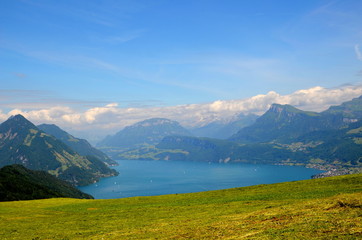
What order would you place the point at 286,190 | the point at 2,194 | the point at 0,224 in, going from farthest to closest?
the point at 2,194 < the point at 286,190 < the point at 0,224

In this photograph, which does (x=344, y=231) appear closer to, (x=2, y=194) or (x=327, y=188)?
(x=327, y=188)

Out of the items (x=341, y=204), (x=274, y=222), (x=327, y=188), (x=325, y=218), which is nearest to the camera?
(x=325, y=218)

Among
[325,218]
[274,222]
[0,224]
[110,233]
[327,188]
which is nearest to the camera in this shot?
[325,218]

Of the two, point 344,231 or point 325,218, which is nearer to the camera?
point 344,231

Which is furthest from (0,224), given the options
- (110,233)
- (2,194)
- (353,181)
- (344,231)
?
(2,194)

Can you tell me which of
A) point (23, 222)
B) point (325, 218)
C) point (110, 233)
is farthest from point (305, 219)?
point (23, 222)

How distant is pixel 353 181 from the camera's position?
58.6m

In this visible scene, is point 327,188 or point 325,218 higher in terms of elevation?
point 325,218

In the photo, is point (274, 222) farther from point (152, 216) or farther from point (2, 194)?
point (2, 194)

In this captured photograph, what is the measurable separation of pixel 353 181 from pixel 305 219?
37694 mm

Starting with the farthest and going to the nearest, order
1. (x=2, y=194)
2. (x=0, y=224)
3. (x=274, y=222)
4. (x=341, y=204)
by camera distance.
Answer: (x=2, y=194) < (x=0, y=224) < (x=341, y=204) < (x=274, y=222)

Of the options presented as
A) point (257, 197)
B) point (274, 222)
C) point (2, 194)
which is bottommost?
point (2, 194)

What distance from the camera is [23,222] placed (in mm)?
51438

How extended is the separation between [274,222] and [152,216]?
2546 cm
